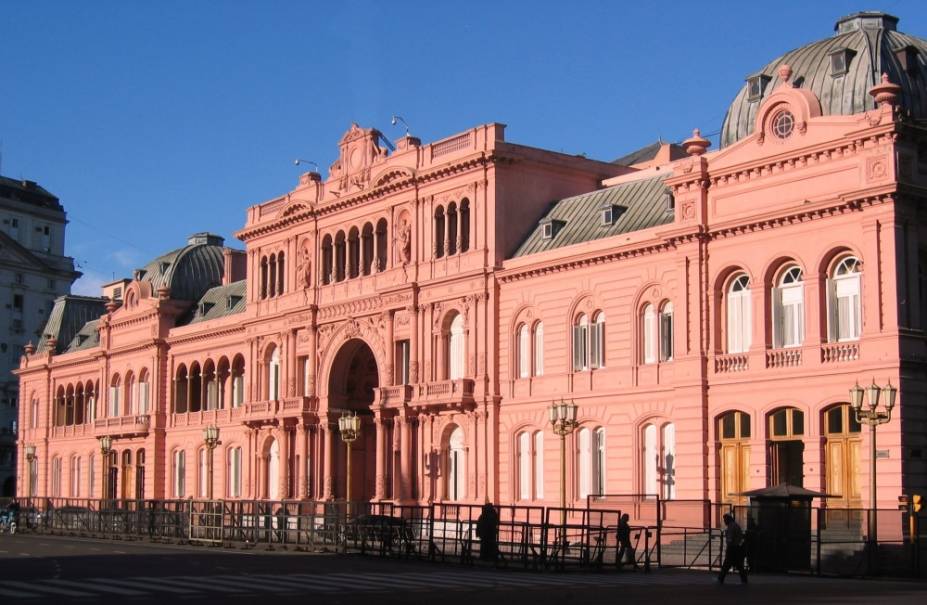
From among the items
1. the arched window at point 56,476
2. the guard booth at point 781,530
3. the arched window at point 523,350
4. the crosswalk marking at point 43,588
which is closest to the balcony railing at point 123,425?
the arched window at point 56,476

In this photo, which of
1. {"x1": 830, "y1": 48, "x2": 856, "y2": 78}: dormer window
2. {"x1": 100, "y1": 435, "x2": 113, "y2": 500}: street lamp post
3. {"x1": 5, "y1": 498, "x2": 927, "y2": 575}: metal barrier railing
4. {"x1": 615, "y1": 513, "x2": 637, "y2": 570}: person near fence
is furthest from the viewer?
{"x1": 100, "y1": 435, "x2": 113, "y2": 500}: street lamp post

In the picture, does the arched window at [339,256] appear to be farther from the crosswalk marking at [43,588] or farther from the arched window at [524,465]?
the crosswalk marking at [43,588]

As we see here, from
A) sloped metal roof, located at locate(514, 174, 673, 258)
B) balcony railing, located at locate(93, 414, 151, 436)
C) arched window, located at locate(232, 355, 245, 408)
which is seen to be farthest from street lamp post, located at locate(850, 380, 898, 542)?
balcony railing, located at locate(93, 414, 151, 436)

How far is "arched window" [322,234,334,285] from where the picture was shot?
241ft

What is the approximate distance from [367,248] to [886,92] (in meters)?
31.2

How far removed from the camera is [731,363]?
50562 millimetres

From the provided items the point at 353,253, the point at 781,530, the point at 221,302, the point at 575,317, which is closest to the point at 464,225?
the point at 575,317

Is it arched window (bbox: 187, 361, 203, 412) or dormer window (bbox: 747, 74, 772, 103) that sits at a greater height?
dormer window (bbox: 747, 74, 772, 103)

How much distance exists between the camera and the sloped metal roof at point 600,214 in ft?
187

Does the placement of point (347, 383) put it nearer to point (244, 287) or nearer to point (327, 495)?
point (327, 495)

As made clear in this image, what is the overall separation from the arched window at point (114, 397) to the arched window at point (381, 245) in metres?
33.1

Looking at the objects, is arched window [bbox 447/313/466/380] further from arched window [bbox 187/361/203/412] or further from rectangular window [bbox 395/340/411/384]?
arched window [bbox 187/361/203/412]

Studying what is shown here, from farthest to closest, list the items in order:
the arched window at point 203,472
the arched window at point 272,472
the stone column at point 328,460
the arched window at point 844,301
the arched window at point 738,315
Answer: the arched window at point 203,472 → the arched window at point 272,472 → the stone column at point 328,460 → the arched window at point 738,315 → the arched window at point 844,301

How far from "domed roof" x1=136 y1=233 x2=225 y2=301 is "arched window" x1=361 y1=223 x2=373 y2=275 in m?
24.9
